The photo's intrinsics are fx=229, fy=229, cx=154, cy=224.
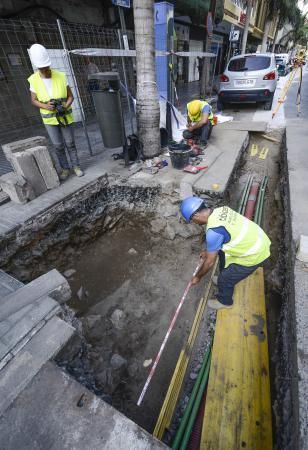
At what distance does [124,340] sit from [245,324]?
143 centimetres

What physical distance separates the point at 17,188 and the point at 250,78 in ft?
29.1

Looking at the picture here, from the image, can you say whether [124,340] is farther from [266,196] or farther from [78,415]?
[266,196]

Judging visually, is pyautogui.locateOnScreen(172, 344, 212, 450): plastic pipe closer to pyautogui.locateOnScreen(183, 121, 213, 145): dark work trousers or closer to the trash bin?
the trash bin

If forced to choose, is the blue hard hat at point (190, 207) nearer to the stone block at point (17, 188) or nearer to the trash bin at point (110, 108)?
the stone block at point (17, 188)

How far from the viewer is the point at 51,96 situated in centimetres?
353

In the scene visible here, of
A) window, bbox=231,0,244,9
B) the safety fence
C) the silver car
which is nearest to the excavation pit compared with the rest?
the safety fence

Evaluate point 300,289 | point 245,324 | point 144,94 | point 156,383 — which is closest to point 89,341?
point 156,383

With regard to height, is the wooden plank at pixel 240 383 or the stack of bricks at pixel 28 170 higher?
the stack of bricks at pixel 28 170

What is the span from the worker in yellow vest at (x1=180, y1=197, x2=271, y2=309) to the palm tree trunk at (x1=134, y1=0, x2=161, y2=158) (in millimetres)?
2864

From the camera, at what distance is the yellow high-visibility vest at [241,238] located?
7.38ft

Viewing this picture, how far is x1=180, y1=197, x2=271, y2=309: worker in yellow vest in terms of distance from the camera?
2.25m

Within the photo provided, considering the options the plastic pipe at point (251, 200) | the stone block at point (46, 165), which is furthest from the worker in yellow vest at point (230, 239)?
the stone block at point (46, 165)

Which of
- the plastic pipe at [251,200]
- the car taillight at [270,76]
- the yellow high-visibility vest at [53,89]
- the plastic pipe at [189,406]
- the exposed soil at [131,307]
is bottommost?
the exposed soil at [131,307]

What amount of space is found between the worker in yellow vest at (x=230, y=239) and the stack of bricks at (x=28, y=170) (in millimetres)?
2479
